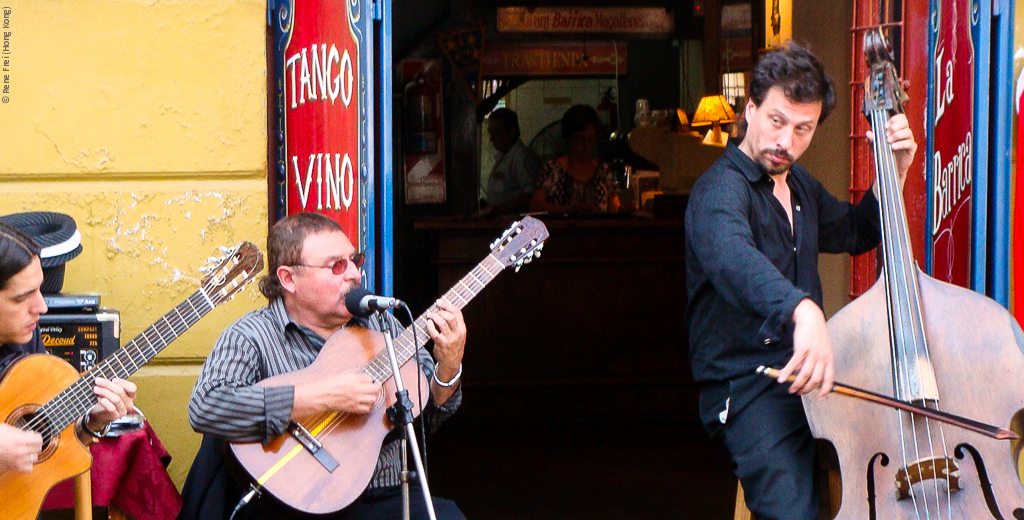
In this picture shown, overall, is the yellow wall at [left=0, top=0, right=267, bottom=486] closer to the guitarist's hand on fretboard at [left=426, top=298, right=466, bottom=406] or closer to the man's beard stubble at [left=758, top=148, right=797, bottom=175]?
the guitarist's hand on fretboard at [left=426, top=298, right=466, bottom=406]

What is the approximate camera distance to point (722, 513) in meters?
4.23

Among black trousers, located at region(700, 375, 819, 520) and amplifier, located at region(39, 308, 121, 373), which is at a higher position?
amplifier, located at region(39, 308, 121, 373)

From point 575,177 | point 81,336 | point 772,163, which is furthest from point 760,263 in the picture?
point 575,177

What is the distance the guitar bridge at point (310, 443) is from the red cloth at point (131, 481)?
0.50 metres

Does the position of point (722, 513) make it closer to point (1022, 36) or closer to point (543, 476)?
point (543, 476)

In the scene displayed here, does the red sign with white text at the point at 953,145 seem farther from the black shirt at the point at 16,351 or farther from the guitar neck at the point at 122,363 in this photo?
the black shirt at the point at 16,351

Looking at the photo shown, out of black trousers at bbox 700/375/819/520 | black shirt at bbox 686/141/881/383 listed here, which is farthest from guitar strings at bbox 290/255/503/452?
black trousers at bbox 700/375/819/520

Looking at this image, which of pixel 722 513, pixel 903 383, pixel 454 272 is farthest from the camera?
pixel 454 272

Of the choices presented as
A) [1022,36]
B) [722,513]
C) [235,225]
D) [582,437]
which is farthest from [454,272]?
[1022,36]

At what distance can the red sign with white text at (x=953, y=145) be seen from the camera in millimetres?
3123

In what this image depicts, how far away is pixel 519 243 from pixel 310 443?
0.66 meters

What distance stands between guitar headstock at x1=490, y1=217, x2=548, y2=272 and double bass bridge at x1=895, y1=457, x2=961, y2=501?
3.11ft

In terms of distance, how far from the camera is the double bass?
2.13 metres

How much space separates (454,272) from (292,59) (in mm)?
2677
